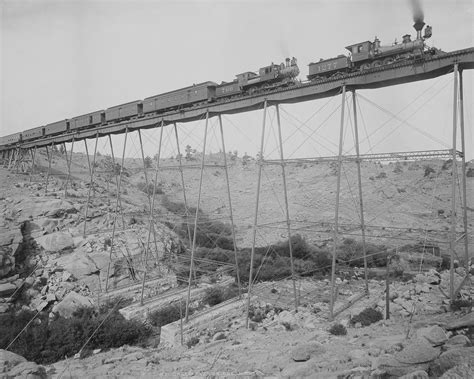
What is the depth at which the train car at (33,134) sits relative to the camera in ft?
78.0

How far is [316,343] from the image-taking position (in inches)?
301

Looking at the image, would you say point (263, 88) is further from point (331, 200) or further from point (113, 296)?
point (331, 200)


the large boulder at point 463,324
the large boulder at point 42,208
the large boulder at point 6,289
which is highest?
the large boulder at point 42,208

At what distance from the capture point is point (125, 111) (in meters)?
16.9

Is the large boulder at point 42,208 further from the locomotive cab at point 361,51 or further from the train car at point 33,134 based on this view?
the locomotive cab at point 361,51

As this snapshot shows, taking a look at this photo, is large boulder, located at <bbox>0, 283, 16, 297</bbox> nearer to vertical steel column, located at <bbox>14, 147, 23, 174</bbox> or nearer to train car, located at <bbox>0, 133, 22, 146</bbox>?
vertical steel column, located at <bbox>14, 147, 23, 174</bbox>

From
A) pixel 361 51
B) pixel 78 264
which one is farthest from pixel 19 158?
pixel 361 51

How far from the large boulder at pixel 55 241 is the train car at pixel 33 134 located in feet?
34.4

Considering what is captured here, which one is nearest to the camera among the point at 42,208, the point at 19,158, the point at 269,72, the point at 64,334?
the point at 64,334

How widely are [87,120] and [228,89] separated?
10468 mm

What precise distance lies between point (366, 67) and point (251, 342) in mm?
8584

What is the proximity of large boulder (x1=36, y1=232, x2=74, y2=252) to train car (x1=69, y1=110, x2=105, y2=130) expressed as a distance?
21.1ft

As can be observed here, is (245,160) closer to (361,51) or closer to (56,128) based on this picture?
(56,128)

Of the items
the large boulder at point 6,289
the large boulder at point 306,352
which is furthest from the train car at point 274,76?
the large boulder at point 6,289
